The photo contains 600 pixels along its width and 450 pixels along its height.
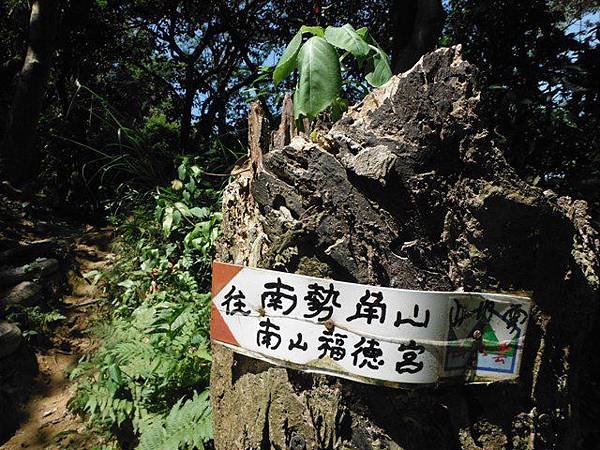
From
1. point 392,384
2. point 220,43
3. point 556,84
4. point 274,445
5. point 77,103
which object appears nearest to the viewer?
point 392,384

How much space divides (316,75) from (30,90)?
4.33 meters

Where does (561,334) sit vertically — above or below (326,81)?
below

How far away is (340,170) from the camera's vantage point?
120 centimetres

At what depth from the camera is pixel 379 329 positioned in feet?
3.74

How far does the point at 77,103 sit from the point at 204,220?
3.46 meters

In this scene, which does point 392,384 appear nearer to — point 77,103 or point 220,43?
point 77,103

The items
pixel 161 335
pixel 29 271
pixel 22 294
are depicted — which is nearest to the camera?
pixel 161 335

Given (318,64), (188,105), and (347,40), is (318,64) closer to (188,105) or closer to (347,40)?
(347,40)

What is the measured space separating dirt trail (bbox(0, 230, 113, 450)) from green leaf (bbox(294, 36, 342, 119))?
2.04 m

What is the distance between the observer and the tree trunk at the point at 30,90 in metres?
4.59

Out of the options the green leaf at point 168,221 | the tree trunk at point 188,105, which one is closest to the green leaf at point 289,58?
the green leaf at point 168,221

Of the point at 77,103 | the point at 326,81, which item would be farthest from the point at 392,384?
the point at 77,103

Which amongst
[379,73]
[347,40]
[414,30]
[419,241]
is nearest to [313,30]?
[347,40]

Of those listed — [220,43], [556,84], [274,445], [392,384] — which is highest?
[220,43]
